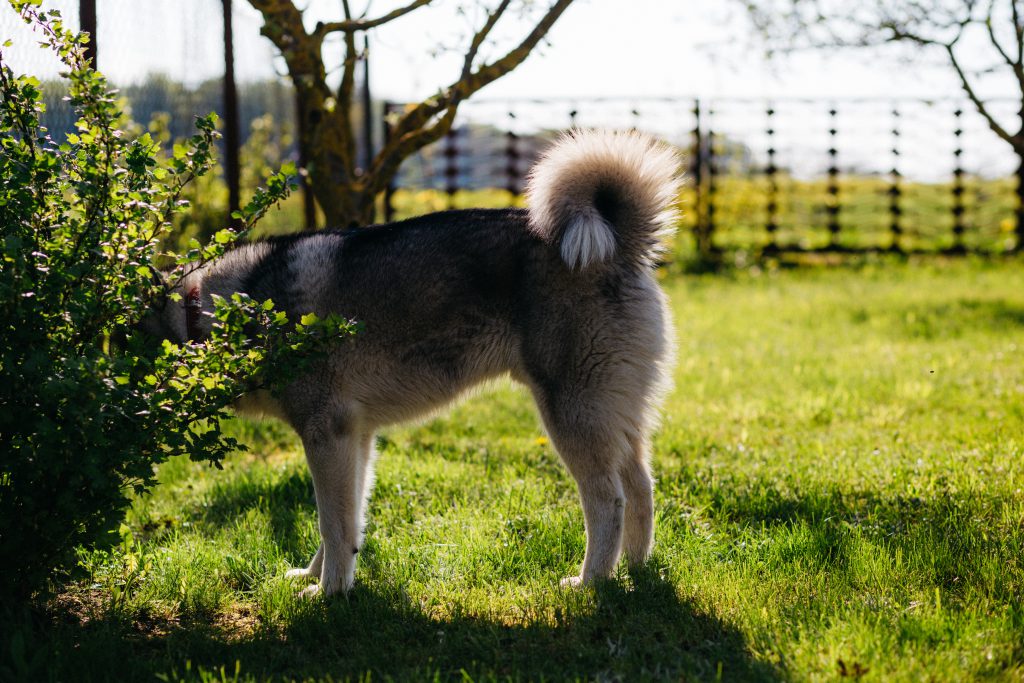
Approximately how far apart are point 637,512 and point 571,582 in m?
0.44

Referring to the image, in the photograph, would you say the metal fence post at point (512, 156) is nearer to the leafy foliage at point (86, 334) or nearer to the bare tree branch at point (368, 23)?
the bare tree branch at point (368, 23)

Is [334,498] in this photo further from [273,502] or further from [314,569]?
[273,502]

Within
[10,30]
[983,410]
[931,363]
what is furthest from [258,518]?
[931,363]

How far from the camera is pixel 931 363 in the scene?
6.70 meters

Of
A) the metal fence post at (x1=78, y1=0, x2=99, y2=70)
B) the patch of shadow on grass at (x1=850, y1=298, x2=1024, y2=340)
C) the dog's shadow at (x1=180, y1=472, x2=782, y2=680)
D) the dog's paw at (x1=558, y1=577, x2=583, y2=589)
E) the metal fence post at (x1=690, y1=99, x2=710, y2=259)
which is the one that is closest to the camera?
the dog's shadow at (x1=180, y1=472, x2=782, y2=680)

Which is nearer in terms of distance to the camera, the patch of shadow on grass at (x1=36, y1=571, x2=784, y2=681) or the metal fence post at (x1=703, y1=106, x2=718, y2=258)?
the patch of shadow on grass at (x1=36, y1=571, x2=784, y2=681)

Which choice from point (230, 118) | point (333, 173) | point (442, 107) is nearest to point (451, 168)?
point (230, 118)

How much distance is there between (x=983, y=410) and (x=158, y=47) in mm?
5557

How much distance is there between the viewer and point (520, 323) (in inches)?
137

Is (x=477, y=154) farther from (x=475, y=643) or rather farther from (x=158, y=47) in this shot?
(x=475, y=643)

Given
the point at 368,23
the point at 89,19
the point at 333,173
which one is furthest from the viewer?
the point at 333,173

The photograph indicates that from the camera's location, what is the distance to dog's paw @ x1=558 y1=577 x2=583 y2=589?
337 cm

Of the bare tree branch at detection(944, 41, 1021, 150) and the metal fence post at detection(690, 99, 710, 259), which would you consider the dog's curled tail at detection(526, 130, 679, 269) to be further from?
the metal fence post at detection(690, 99, 710, 259)

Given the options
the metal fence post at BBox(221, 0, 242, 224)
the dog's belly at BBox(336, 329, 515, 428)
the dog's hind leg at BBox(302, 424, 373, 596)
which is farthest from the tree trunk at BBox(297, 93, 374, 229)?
the dog's hind leg at BBox(302, 424, 373, 596)
